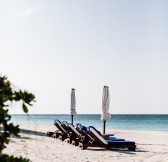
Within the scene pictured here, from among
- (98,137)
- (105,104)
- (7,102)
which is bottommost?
(98,137)

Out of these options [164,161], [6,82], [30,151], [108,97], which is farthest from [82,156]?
[6,82]

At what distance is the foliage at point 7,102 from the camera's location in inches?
81.4

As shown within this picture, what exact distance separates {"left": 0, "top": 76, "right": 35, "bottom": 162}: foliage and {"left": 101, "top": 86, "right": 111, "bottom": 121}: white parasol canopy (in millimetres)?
10982

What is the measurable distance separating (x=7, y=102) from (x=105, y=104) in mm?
11172

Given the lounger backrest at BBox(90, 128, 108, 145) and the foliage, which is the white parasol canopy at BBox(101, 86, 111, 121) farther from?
the foliage

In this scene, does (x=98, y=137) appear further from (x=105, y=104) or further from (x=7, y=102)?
(x=7, y=102)

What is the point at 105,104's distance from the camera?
13172mm

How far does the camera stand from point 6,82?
7.06ft

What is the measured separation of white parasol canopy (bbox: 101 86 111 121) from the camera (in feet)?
42.9

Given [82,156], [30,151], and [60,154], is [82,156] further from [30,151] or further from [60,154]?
[30,151]

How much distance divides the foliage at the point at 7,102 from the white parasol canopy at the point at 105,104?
11.0 meters

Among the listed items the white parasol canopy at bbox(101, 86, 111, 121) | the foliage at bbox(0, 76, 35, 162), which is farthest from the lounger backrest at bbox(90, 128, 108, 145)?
the foliage at bbox(0, 76, 35, 162)

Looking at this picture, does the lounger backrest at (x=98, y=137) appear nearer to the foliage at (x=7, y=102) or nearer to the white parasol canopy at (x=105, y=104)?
the white parasol canopy at (x=105, y=104)

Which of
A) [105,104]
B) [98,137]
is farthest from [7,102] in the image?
[105,104]
